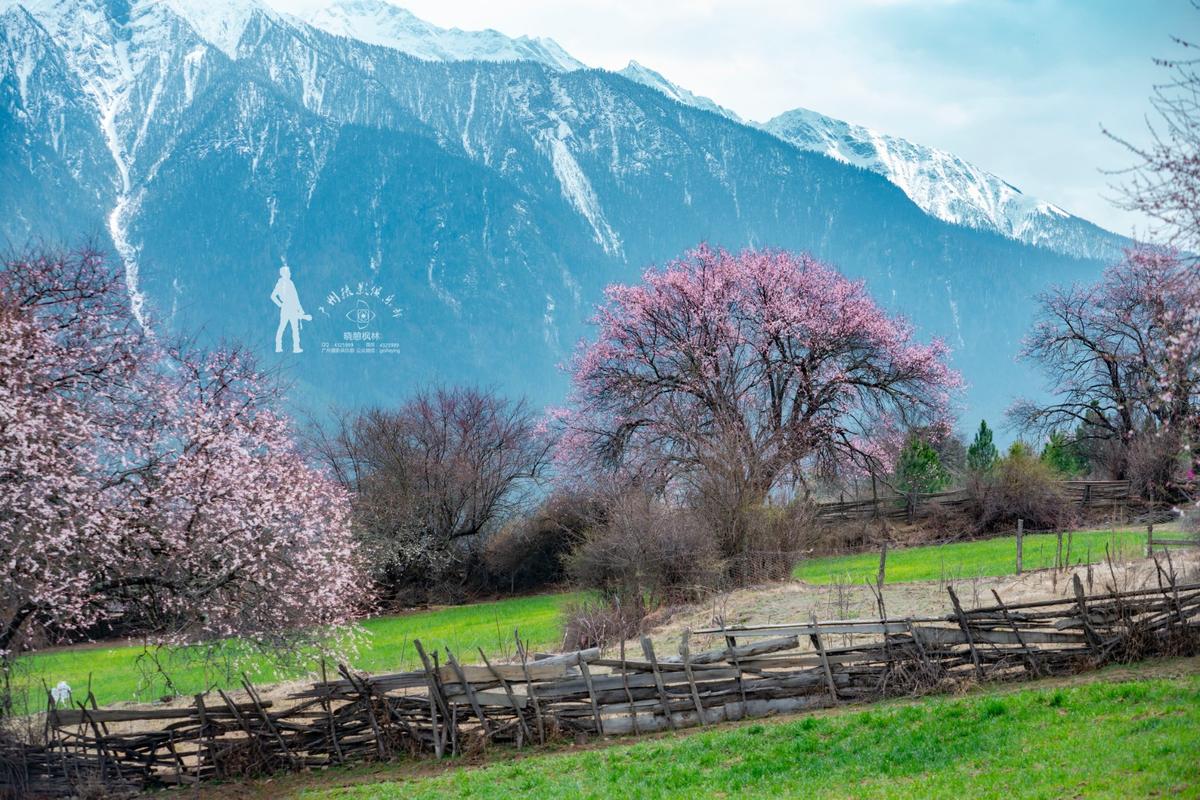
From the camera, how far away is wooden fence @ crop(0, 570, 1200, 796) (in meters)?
13.6

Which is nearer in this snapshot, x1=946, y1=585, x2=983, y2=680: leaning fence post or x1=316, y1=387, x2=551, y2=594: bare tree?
x1=946, y1=585, x2=983, y2=680: leaning fence post

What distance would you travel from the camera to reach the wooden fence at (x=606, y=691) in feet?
44.7

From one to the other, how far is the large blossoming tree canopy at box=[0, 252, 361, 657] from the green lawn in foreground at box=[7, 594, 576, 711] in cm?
208

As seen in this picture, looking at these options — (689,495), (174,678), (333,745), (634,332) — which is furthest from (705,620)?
(634,332)

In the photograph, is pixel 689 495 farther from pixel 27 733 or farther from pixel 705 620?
pixel 27 733

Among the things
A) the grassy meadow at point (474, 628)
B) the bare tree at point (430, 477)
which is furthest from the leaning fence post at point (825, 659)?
the bare tree at point (430, 477)

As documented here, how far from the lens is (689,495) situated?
26.1m

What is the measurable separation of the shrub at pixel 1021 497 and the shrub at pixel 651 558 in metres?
16.4

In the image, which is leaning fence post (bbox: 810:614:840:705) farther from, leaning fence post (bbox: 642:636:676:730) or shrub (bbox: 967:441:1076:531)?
shrub (bbox: 967:441:1076:531)

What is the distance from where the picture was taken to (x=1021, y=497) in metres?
36.3

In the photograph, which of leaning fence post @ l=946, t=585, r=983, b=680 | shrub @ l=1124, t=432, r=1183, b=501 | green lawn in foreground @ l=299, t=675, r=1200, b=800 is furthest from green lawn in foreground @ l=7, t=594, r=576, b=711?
shrub @ l=1124, t=432, r=1183, b=501

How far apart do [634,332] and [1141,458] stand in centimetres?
1761

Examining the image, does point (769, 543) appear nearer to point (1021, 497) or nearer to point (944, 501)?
point (1021, 497)

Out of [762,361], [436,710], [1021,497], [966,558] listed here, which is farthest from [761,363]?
[436,710]
